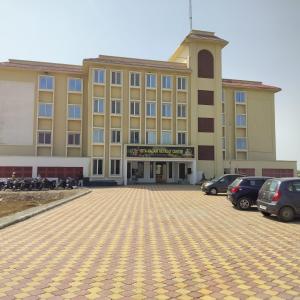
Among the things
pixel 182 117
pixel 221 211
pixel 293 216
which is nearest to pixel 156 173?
pixel 182 117

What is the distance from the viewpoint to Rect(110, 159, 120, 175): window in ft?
128

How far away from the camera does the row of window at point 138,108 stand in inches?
1545

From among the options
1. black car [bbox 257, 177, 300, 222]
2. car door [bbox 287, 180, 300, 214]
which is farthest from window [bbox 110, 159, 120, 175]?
car door [bbox 287, 180, 300, 214]

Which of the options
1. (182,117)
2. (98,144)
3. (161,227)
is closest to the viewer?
(161,227)

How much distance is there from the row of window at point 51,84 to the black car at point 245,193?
28.9m

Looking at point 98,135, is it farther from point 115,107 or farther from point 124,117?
point 115,107

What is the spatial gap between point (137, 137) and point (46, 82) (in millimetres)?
12381

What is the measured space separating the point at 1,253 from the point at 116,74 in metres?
34.4

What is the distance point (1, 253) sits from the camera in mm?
7273

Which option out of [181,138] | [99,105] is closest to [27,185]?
[99,105]

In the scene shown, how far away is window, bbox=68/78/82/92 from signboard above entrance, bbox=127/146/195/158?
32.2 ft

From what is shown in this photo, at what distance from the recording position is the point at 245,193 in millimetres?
16016

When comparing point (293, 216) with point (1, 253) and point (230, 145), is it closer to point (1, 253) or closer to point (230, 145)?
point (1, 253)

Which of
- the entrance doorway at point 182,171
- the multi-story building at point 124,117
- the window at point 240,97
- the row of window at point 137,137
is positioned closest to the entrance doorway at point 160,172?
the multi-story building at point 124,117
